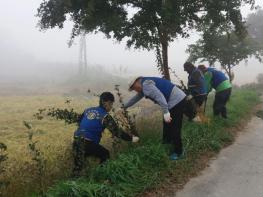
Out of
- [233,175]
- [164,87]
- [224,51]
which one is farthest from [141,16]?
[224,51]

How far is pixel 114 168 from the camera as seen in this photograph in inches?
262

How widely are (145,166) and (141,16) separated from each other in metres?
5.36

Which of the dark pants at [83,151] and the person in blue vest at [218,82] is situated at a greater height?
the person in blue vest at [218,82]

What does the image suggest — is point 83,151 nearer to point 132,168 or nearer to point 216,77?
point 132,168

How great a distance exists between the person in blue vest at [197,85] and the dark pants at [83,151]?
376cm

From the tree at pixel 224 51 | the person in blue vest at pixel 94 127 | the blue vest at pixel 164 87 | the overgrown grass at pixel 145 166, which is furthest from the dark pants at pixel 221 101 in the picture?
the tree at pixel 224 51

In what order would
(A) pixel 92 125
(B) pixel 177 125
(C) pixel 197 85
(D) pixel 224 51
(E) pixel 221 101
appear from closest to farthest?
(A) pixel 92 125
(B) pixel 177 125
(C) pixel 197 85
(E) pixel 221 101
(D) pixel 224 51

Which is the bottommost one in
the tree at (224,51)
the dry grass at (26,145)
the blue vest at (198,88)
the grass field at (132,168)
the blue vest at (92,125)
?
the dry grass at (26,145)

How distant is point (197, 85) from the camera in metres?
10.4

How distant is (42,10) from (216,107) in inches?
210

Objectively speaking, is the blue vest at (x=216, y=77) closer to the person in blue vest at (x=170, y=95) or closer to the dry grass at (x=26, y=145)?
the person in blue vest at (x=170, y=95)

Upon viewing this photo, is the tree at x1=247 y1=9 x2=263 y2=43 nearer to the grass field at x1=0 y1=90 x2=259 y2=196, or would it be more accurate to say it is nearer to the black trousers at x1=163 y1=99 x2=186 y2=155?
the grass field at x1=0 y1=90 x2=259 y2=196

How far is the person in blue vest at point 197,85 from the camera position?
10219 mm

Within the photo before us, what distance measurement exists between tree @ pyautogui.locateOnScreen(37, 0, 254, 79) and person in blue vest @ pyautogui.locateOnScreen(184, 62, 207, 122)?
0.86 meters
